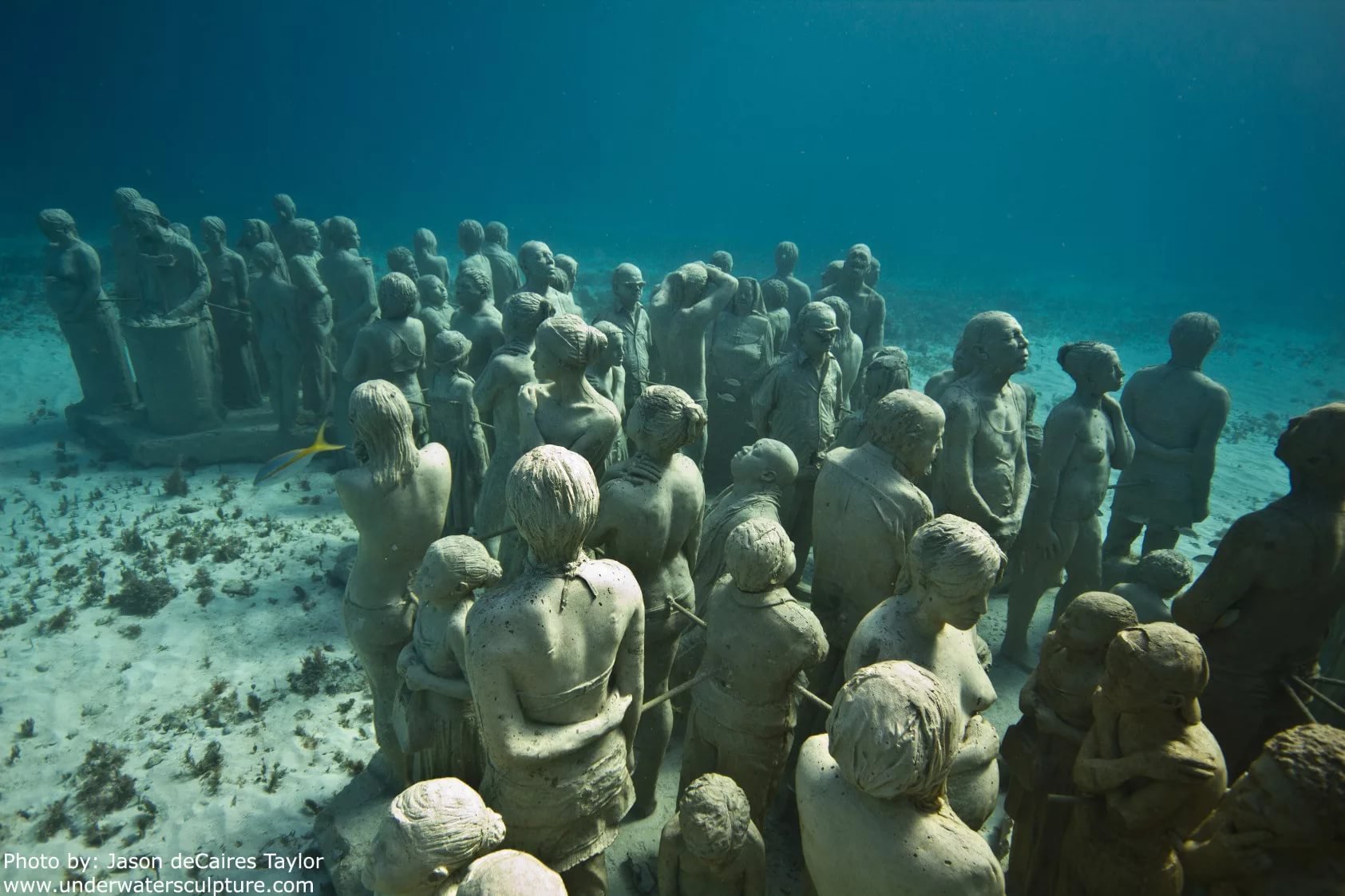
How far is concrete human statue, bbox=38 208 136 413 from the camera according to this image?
32.8ft

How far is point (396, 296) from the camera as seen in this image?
7.57m

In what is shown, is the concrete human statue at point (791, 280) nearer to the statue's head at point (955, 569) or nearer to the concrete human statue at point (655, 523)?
the concrete human statue at point (655, 523)

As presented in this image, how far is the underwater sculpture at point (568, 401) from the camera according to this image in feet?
15.8

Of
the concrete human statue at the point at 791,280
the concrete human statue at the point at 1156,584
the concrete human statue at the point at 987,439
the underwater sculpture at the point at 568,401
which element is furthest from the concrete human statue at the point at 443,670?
the concrete human statue at the point at 791,280

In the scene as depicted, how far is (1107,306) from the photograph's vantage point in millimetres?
42594

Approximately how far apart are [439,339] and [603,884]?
5.56 m

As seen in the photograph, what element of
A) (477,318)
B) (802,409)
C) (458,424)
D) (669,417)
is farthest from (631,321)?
(669,417)

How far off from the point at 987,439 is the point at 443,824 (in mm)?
4692

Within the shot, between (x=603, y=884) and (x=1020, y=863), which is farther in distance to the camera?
(x=1020, y=863)

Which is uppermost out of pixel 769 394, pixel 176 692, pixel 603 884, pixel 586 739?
pixel 769 394

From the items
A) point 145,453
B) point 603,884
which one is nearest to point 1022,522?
point 603,884

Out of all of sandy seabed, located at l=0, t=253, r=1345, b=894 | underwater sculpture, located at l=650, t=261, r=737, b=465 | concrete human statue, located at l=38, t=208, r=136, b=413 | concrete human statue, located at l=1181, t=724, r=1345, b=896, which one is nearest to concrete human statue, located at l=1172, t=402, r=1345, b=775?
concrete human statue, located at l=1181, t=724, r=1345, b=896

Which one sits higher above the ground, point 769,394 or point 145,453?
point 769,394

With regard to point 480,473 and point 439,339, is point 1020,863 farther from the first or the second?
point 439,339
